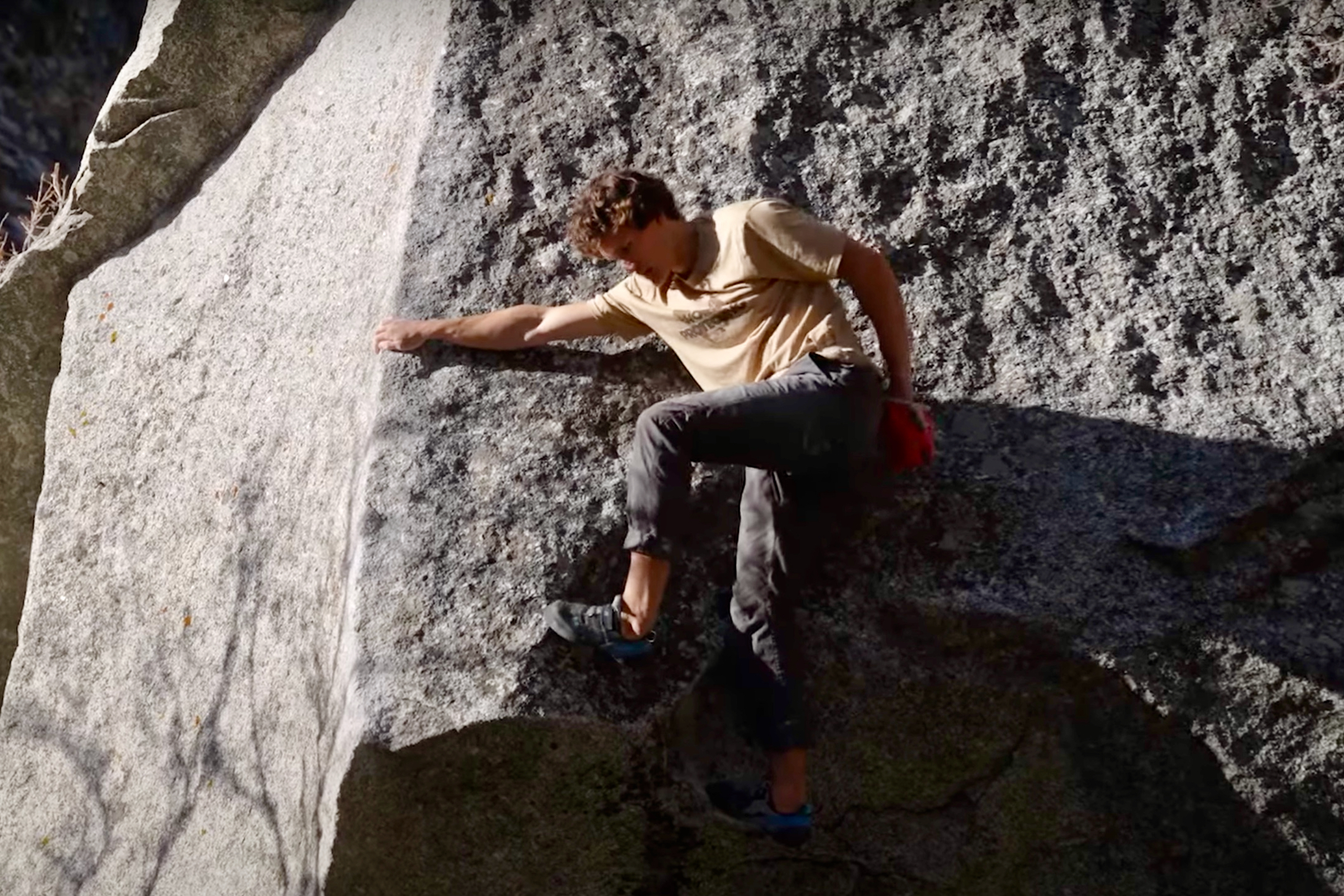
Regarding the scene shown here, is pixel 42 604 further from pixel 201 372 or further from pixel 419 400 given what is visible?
pixel 419 400

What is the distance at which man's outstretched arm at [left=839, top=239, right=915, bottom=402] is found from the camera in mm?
3066

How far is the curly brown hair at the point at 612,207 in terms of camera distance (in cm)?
305

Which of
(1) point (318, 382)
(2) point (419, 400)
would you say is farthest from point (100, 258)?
(2) point (419, 400)

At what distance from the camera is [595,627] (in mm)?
3035

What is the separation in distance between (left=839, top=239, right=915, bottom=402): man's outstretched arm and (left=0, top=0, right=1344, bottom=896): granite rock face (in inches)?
12.4

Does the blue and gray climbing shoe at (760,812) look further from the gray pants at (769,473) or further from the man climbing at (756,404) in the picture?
the gray pants at (769,473)

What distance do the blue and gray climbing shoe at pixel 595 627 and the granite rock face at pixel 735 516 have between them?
0.20ft

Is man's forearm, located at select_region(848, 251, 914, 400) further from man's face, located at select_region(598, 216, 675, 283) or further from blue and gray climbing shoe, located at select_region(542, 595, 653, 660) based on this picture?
blue and gray climbing shoe, located at select_region(542, 595, 653, 660)

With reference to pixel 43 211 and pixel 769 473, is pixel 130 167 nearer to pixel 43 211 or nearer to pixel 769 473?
pixel 43 211

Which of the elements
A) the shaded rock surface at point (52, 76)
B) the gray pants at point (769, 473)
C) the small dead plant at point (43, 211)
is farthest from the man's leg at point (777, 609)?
the shaded rock surface at point (52, 76)

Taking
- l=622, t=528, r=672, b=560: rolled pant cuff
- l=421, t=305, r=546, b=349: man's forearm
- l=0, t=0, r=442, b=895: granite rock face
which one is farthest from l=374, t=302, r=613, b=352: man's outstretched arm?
l=622, t=528, r=672, b=560: rolled pant cuff

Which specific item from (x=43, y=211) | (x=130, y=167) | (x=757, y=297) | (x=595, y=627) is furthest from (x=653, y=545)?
(x=43, y=211)

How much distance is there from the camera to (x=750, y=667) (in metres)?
3.15

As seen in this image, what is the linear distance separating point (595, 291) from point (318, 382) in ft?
2.72
